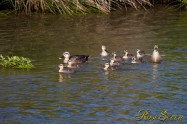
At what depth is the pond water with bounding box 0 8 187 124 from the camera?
1414cm

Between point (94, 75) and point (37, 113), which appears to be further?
point (94, 75)

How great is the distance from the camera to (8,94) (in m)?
15.6

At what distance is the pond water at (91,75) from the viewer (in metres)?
14.1

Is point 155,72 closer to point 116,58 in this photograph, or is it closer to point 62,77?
point 116,58

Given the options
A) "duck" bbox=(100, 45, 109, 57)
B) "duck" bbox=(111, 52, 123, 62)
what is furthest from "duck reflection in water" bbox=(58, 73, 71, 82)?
"duck" bbox=(100, 45, 109, 57)

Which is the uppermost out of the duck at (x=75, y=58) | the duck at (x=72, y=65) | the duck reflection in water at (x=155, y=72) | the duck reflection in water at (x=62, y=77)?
the duck at (x=75, y=58)

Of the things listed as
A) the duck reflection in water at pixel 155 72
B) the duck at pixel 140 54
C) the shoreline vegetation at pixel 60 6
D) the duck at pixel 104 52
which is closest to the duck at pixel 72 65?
the duck at pixel 104 52

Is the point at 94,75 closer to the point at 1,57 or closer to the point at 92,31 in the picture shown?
the point at 1,57

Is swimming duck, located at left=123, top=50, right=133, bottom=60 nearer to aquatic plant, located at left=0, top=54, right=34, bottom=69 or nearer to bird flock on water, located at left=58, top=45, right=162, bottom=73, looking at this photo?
bird flock on water, located at left=58, top=45, right=162, bottom=73

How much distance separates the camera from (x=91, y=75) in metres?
17.4

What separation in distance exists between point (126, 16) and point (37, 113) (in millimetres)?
13987

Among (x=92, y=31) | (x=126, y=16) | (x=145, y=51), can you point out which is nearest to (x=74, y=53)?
(x=145, y=51)

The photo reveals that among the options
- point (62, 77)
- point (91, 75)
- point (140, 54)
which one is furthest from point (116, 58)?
point (62, 77)

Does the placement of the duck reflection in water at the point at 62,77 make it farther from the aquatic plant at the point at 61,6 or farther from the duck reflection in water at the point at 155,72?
the aquatic plant at the point at 61,6
